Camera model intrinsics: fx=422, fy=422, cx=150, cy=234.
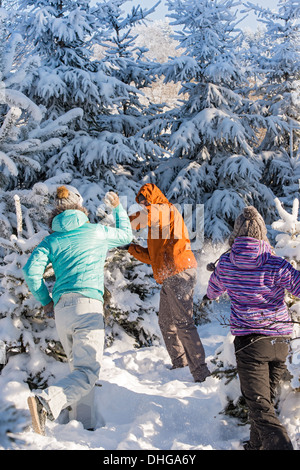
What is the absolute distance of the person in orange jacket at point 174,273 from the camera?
14.9 ft

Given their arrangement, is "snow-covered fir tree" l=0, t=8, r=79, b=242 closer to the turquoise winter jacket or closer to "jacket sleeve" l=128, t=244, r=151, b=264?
"jacket sleeve" l=128, t=244, r=151, b=264

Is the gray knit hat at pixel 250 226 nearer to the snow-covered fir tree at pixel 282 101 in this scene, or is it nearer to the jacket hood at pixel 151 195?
the jacket hood at pixel 151 195

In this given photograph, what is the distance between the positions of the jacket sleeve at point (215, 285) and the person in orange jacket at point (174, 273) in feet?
3.62

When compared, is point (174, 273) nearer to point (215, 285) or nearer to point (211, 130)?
point (215, 285)

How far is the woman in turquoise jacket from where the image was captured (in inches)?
133

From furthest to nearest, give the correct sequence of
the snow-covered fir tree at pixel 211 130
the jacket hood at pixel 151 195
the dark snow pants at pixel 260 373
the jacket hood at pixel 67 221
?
the snow-covered fir tree at pixel 211 130
the jacket hood at pixel 151 195
the jacket hood at pixel 67 221
the dark snow pants at pixel 260 373

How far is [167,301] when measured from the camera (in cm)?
481

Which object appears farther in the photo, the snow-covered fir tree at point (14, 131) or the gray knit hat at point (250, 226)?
the snow-covered fir tree at point (14, 131)

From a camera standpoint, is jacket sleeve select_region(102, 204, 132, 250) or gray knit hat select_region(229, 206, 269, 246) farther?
jacket sleeve select_region(102, 204, 132, 250)

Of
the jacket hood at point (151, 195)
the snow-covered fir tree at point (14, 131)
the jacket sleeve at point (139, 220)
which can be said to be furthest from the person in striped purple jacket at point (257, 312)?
the snow-covered fir tree at point (14, 131)

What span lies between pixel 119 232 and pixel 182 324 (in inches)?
50.2

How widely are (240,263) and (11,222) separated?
4.16m

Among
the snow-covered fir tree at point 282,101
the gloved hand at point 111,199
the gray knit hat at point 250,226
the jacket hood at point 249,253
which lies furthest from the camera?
the snow-covered fir tree at point 282,101

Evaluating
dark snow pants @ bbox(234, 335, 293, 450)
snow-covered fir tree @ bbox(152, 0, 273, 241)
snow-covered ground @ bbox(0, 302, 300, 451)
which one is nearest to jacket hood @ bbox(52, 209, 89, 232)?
snow-covered ground @ bbox(0, 302, 300, 451)
